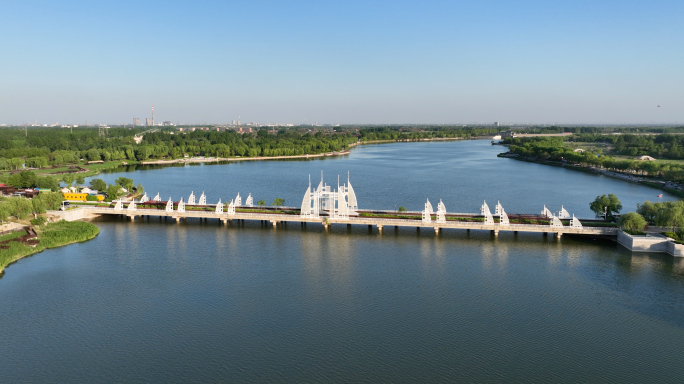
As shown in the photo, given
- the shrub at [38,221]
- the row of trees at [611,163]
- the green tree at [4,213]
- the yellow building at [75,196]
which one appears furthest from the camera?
the row of trees at [611,163]

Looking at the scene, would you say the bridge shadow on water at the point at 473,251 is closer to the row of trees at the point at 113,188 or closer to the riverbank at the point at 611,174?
the row of trees at the point at 113,188

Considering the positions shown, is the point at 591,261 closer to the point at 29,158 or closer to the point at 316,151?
the point at 29,158

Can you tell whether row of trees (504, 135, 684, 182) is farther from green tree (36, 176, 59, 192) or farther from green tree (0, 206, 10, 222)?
green tree (36, 176, 59, 192)

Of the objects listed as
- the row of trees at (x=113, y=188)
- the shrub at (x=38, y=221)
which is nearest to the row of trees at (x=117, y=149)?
the row of trees at (x=113, y=188)

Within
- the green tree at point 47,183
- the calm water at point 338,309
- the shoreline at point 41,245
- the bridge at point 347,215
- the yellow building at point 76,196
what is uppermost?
the green tree at point 47,183

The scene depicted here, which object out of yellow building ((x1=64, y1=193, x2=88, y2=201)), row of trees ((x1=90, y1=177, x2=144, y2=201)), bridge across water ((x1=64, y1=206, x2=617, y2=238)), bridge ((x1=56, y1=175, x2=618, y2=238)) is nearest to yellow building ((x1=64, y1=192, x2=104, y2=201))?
yellow building ((x1=64, y1=193, x2=88, y2=201))

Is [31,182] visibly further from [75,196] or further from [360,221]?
[360,221]
